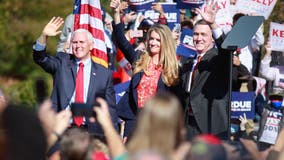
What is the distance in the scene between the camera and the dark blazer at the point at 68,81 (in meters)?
10.8

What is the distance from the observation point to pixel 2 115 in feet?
20.5

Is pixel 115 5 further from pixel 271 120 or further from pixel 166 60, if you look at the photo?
pixel 271 120

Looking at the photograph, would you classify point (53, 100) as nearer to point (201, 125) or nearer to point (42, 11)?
point (201, 125)

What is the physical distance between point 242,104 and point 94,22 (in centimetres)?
193

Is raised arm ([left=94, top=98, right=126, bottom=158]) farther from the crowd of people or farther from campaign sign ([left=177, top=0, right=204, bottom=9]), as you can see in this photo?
campaign sign ([left=177, top=0, right=204, bottom=9])

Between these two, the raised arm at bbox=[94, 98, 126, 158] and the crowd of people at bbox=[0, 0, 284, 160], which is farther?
the raised arm at bbox=[94, 98, 126, 158]

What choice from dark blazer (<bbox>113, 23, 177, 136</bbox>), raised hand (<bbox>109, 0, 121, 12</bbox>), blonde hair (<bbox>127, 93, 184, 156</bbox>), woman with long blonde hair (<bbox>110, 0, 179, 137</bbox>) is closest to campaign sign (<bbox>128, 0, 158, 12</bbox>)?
raised hand (<bbox>109, 0, 121, 12</bbox>)

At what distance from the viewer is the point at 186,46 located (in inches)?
523

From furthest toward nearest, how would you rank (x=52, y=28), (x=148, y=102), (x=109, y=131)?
(x=52, y=28), (x=109, y=131), (x=148, y=102)

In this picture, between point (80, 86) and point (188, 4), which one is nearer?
point (80, 86)

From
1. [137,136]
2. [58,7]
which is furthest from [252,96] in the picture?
[58,7]

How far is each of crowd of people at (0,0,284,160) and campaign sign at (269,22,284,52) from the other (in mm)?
96

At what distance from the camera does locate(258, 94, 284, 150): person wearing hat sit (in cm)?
1212

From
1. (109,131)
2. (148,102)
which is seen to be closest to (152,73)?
(109,131)
